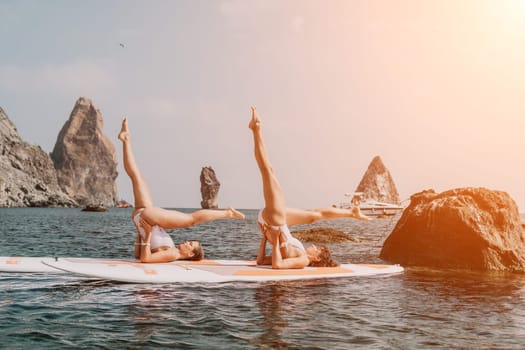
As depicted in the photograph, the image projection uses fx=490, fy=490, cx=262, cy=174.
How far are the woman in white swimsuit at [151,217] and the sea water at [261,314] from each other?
1.81 metres

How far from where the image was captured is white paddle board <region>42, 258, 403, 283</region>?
12.7m

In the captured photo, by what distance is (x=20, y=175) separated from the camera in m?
158

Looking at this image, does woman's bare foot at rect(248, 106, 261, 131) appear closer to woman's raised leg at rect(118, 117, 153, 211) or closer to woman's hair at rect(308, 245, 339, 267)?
woman's raised leg at rect(118, 117, 153, 211)

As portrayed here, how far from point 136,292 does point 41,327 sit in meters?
3.24

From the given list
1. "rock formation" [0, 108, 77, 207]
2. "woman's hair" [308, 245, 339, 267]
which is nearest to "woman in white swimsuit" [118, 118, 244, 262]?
"woman's hair" [308, 245, 339, 267]

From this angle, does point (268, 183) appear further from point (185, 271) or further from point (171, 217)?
point (185, 271)

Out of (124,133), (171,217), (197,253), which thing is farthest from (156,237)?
(124,133)

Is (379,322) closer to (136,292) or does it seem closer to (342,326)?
(342,326)

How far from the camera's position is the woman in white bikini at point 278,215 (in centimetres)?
1367

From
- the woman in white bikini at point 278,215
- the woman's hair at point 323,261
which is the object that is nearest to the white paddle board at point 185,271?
the woman's hair at point 323,261

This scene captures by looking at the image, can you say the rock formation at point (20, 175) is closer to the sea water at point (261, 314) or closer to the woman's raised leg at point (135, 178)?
the woman's raised leg at point (135, 178)

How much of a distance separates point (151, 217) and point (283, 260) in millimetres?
4059

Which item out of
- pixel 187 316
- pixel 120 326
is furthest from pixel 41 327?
pixel 187 316

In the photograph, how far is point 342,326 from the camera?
935cm
